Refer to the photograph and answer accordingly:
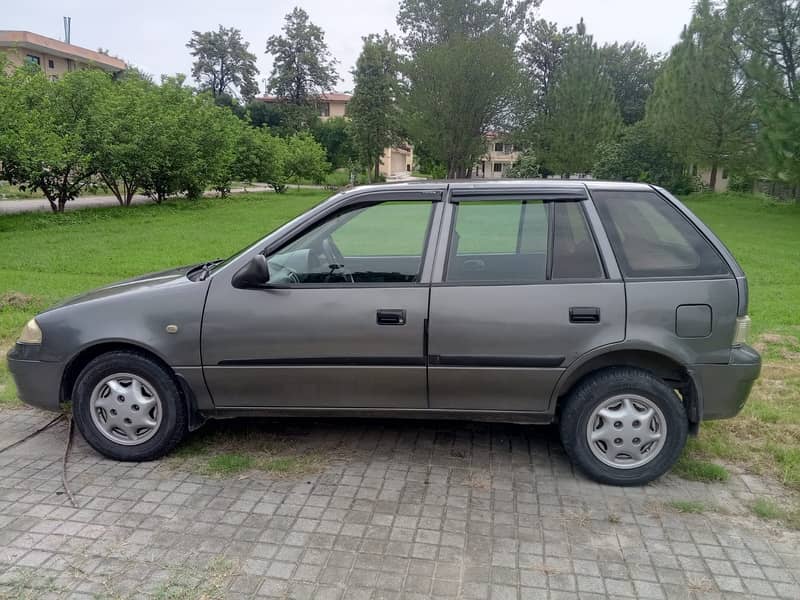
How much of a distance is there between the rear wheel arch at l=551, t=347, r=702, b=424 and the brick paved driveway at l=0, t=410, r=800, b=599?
20.3 inches

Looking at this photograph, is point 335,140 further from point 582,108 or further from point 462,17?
point 582,108

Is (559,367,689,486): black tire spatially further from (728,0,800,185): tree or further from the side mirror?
(728,0,800,185): tree

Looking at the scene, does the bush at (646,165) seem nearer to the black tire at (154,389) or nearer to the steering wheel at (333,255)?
the steering wheel at (333,255)

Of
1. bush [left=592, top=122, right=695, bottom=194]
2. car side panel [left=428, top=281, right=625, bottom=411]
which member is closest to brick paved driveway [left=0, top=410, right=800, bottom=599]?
car side panel [left=428, top=281, right=625, bottom=411]

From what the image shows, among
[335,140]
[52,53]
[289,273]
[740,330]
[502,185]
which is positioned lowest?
[740,330]

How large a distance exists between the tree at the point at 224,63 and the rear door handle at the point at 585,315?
73.5 m

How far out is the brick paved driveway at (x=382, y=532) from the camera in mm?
2801

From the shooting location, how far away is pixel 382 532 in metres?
3.21

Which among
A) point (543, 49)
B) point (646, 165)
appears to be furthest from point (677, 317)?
point (543, 49)

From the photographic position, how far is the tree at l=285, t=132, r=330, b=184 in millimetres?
40188

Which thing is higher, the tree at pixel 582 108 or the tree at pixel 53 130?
the tree at pixel 582 108

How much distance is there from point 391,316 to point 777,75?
69.5ft

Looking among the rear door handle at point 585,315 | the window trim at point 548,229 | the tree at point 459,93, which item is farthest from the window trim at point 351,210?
the tree at point 459,93

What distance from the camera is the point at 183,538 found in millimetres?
3143
